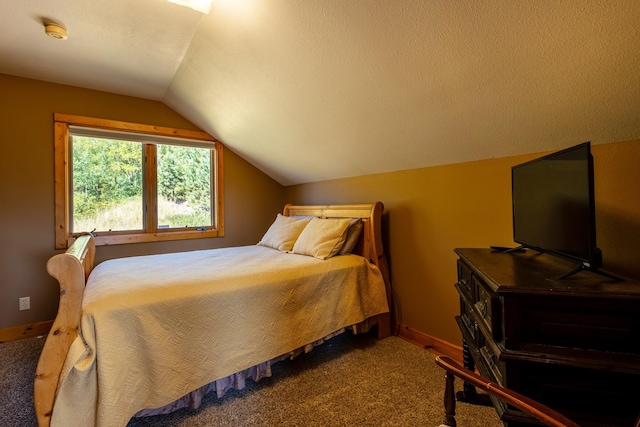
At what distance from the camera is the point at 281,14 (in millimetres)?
1657

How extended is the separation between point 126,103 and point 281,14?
7.90 feet

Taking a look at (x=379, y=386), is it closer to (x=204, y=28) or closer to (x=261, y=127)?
(x=261, y=127)

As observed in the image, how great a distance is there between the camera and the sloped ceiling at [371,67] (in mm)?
1202

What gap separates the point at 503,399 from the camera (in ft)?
2.58

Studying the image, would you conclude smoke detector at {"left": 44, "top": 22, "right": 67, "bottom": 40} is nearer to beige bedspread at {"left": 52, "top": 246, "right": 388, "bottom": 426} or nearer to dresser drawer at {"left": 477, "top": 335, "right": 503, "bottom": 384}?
beige bedspread at {"left": 52, "top": 246, "right": 388, "bottom": 426}

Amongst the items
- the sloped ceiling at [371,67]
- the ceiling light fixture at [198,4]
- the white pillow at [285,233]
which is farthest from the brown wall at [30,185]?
the ceiling light fixture at [198,4]

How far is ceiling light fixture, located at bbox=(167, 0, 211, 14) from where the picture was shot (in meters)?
1.78

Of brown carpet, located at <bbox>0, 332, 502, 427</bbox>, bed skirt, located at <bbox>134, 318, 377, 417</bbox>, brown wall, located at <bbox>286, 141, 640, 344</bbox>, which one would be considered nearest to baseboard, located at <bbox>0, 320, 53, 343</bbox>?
brown carpet, located at <bbox>0, 332, 502, 427</bbox>

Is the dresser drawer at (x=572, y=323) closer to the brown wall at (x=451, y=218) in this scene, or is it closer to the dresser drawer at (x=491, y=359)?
the dresser drawer at (x=491, y=359)

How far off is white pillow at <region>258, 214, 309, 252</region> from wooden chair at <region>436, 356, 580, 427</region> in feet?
6.74

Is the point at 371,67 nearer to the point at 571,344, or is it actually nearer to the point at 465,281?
the point at 465,281

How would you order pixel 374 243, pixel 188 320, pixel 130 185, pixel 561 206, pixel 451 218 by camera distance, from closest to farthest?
1. pixel 561 206
2. pixel 188 320
3. pixel 451 218
4. pixel 374 243
5. pixel 130 185

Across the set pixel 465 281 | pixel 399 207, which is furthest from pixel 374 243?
pixel 465 281

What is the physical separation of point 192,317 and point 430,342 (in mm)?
1795
